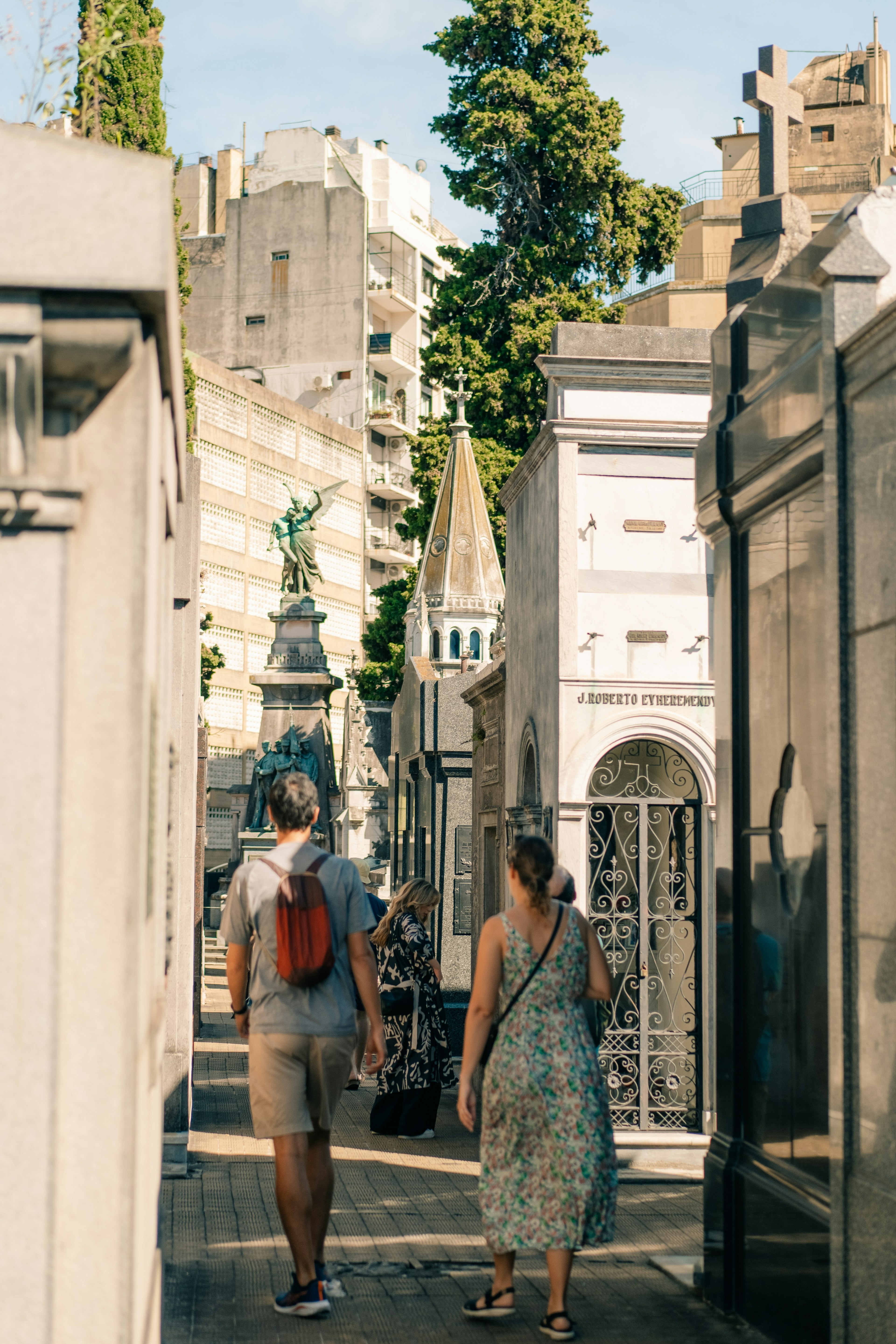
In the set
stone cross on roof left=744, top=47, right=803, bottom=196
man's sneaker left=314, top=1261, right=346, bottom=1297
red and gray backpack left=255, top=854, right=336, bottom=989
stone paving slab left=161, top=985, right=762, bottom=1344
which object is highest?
stone cross on roof left=744, top=47, right=803, bottom=196

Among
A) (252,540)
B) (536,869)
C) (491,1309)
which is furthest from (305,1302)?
(252,540)

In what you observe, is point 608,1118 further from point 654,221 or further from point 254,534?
point 254,534

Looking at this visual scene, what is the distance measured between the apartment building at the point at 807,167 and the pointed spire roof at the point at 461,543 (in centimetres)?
869

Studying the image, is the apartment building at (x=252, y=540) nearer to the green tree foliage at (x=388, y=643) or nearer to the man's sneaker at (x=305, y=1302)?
the green tree foliage at (x=388, y=643)

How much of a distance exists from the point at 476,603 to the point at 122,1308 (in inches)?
1628

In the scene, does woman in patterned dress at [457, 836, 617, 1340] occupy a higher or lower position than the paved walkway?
higher

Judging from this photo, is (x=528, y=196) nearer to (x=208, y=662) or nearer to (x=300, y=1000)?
(x=208, y=662)

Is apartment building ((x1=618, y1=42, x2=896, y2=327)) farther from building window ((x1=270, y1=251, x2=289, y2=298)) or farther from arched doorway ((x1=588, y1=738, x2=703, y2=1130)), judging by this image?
arched doorway ((x1=588, y1=738, x2=703, y2=1130))

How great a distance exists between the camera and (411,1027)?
10.5 meters

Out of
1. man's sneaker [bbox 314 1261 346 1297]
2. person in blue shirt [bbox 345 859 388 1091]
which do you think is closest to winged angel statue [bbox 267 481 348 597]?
person in blue shirt [bbox 345 859 388 1091]

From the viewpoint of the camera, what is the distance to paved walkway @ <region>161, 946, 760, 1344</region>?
5.74 meters

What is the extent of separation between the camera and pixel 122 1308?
3551 mm

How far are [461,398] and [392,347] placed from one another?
33.6 metres

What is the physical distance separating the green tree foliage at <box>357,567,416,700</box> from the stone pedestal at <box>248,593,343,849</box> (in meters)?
7.42
